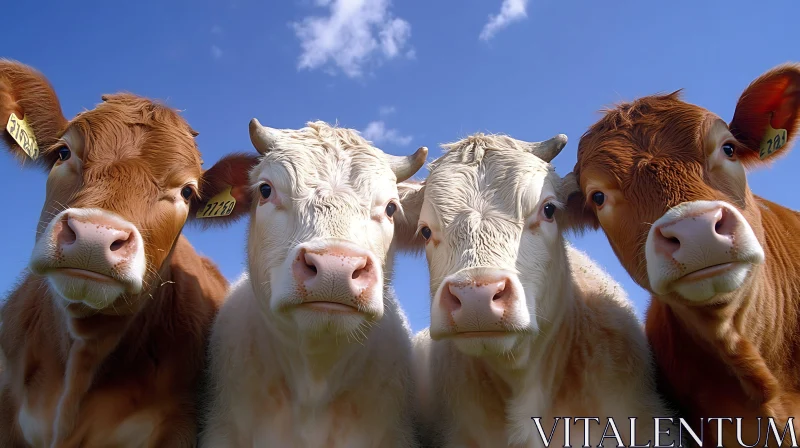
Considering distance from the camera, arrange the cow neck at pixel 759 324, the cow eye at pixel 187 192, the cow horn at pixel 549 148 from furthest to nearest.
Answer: the cow horn at pixel 549 148 < the cow eye at pixel 187 192 < the cow neck at pixel 759 324

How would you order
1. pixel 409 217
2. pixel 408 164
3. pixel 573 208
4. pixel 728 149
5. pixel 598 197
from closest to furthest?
pixel 728 149
pixel 598 197
pixel 573 208
pixel 408 164
pixel 409 217

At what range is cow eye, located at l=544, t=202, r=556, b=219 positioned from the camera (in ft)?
16.7

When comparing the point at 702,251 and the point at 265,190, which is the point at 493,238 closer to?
the point at 702,251

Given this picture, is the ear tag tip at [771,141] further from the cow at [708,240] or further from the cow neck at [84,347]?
the cow neck at [84,347]

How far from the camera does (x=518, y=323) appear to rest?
4184 millimetres

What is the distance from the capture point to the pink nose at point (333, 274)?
4.14 meters

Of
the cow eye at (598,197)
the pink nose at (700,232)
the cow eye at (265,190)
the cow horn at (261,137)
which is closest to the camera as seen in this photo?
the pink nose at (700,232)

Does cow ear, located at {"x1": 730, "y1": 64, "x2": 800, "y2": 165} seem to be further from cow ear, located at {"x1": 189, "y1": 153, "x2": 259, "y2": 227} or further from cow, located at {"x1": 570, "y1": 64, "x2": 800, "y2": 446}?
cow ear, located at {"x1": 189, "y1": 153, "x2": 259, "y2": 227}

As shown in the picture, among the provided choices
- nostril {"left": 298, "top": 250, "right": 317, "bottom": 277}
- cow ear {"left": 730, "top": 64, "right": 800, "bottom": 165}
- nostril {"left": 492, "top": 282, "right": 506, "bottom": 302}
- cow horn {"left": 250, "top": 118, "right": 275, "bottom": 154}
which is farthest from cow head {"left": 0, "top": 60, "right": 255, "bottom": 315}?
cow ear {"left": 730, "top": 64, "right": 800, "bottom": 165}

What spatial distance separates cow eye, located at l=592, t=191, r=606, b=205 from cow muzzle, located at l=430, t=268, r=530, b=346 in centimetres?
116

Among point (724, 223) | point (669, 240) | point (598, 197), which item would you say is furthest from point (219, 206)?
point (724, 223)

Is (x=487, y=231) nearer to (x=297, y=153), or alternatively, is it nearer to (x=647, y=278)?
(x=647, y=278)

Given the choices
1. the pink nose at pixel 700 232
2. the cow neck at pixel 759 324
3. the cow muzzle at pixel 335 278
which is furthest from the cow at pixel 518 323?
the pink nose at pixel 700 232

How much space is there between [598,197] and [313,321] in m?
2.45
